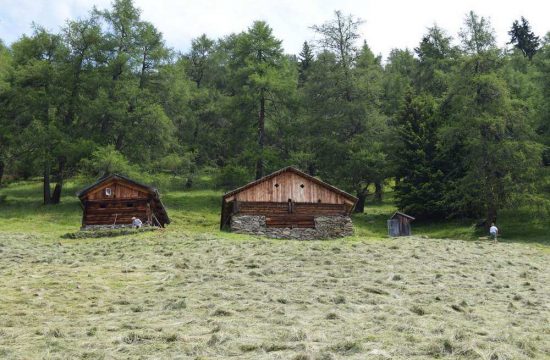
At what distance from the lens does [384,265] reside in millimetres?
22016

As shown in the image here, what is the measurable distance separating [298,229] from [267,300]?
23339 millimetres

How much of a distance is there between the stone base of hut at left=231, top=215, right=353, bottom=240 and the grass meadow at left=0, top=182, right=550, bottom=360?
633 centimetres

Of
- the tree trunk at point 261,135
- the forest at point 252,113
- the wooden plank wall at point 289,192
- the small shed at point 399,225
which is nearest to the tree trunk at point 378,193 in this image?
the forest at point 252,113

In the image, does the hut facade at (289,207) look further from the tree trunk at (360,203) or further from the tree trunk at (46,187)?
the tree trunk at (46,187)

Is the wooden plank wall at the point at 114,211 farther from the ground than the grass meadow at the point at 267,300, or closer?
farther from the ground

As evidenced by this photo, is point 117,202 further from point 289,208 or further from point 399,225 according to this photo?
point 399,225

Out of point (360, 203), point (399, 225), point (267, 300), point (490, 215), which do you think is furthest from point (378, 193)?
point (267, 300)

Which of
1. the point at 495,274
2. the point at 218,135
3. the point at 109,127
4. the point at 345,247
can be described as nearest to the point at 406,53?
the point at 218,135

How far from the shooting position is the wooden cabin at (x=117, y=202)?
124 feet

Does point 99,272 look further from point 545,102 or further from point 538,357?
point 545,102

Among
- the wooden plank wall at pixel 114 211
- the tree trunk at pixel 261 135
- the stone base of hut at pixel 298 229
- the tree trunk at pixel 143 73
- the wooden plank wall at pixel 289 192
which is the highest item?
the tree trunk at pixel 143 73

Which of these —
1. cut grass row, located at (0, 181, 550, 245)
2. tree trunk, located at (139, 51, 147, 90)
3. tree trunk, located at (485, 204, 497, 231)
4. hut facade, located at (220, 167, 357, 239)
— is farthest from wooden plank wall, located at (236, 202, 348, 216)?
tree trunk, located at (139, 51, 147, 90)

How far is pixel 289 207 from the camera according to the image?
38.8m

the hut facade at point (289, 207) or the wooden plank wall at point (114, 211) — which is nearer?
the wooden plank wall at point (114, 211)
